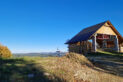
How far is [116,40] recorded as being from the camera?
73.3 feet

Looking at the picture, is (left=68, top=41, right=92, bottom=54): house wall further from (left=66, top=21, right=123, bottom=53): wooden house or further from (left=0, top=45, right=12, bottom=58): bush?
(left=0, top=45, right=12, bottom=58): bush

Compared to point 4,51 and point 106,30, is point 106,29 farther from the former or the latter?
point 4,51

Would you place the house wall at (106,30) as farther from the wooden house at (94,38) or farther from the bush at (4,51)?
the bush at (4,51)

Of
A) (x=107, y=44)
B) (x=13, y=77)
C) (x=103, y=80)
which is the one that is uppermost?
(x=107, y=44)

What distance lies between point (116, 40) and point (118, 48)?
1603mm

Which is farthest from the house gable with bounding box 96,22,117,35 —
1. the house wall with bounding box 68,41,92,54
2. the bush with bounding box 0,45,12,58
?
the bush with bounding box 0,45,12,58

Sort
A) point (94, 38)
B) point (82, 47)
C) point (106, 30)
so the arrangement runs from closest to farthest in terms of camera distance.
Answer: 1. point (94, 38)
2. point (82, 47)
3. point (106, 30)

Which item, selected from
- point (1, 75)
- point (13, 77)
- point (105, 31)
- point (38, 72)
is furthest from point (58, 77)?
point (105, 31)

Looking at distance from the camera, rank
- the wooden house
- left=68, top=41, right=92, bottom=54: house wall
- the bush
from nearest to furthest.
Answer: the bush → the wooden house → left=68, top=41, right=92, bottom=54: house wall

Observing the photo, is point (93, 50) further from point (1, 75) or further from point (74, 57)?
point (1, 75)

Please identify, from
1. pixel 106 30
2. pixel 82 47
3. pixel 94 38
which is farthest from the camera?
pixel 106 30

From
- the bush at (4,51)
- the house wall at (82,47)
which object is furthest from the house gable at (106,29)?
the bush at (4,51)

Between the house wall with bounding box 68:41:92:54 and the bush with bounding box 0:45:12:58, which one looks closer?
the bush with bounding box 0:45:12:58

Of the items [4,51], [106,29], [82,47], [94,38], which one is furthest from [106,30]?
[4,51]
